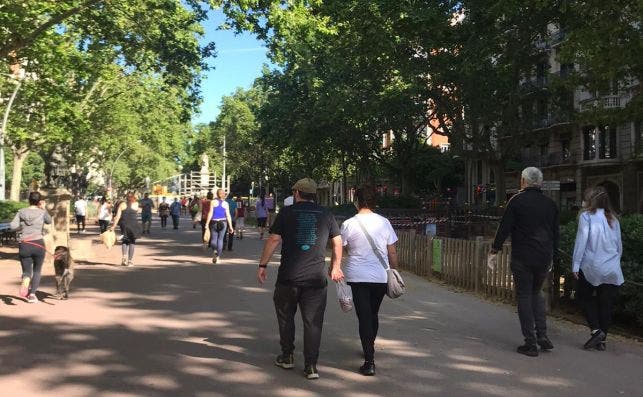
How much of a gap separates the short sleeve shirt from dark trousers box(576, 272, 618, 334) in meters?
2.95

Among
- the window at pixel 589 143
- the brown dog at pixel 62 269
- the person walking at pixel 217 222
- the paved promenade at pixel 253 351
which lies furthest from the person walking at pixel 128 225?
the window at pixel 589 143

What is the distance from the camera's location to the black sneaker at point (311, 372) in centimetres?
501

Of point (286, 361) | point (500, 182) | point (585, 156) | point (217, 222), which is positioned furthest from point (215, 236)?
point (585, 156)

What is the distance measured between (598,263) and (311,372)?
126 inches

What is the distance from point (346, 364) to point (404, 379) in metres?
0.62

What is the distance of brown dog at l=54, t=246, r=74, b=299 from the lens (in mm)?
8500

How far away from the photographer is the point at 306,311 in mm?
5055

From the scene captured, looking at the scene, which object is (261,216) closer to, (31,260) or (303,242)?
(31,260)

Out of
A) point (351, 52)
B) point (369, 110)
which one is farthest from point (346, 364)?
point (369, 110)

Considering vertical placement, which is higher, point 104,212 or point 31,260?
point 104,212

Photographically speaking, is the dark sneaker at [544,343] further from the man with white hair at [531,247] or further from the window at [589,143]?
the window at [589,143]

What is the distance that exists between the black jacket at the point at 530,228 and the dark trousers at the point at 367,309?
145 cm

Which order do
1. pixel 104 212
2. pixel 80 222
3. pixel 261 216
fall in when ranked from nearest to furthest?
pixel 104 212 < pixel 261 216 < pixel 80 222

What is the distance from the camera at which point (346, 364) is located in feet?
18.1
